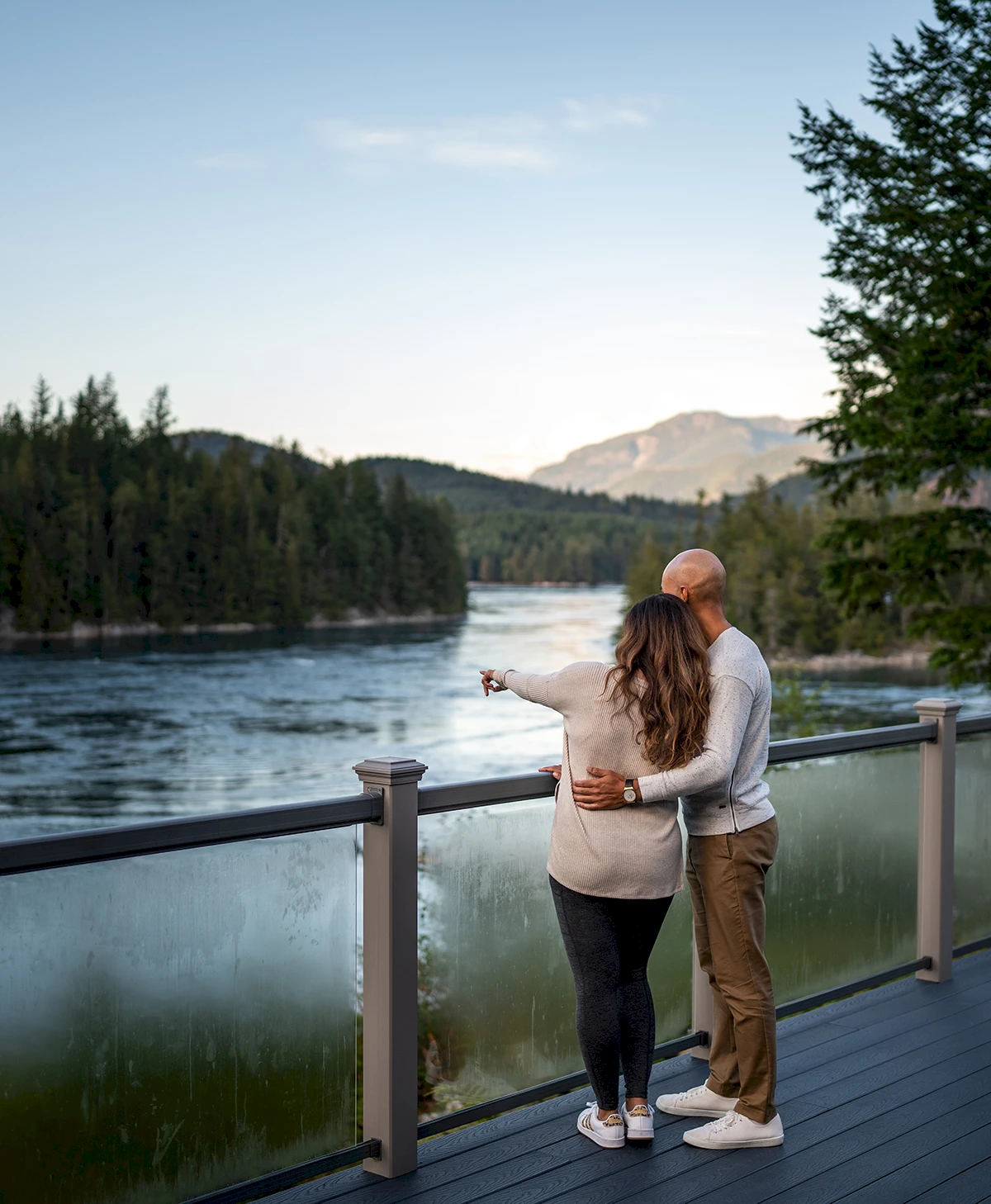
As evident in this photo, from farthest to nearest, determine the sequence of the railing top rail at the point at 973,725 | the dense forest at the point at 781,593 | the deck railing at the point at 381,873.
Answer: the dense forest at the point at 781,593, the railing top rail at the point at 973,725, the deck railing at the point at 381,873

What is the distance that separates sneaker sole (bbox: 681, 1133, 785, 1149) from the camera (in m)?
2.93

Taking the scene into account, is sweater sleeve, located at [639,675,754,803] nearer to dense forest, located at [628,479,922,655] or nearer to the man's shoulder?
the man's shoulder

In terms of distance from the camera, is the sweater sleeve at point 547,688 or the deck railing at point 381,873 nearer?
the deck railing at point 381,873

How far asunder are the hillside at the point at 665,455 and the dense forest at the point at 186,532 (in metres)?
31.0

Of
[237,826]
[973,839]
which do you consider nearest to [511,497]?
[973,839]

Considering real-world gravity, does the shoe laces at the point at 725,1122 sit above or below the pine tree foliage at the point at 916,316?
below

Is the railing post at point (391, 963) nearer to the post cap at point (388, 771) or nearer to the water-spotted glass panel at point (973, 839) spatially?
the post cap at point (388, 771)

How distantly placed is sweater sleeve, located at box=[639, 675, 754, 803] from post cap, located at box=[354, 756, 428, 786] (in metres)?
0.54

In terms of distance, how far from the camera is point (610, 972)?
2707mm

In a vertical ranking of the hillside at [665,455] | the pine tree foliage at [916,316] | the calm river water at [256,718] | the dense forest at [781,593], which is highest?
the hillside at [665,455]

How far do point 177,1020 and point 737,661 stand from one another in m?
1.40

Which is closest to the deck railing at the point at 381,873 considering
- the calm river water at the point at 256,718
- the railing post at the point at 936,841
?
the railing post at the point at 936,841

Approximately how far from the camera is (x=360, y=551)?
330ft

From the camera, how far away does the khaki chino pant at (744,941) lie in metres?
2.83
